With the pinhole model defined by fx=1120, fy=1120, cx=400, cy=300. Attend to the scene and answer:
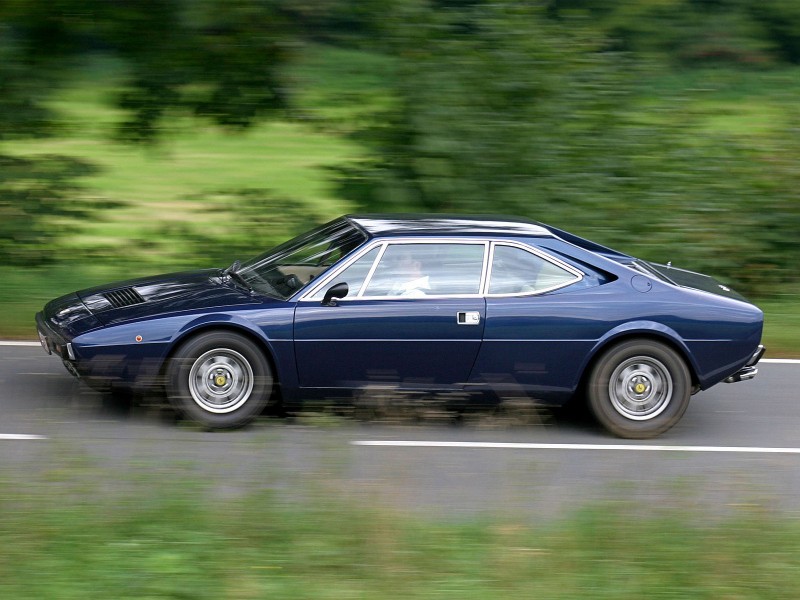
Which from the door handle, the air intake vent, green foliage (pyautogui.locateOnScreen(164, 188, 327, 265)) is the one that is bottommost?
the door handle

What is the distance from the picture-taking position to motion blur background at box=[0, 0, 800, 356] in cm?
1196

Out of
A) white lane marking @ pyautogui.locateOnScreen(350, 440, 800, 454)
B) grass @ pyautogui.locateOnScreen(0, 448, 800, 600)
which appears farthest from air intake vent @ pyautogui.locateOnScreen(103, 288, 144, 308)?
grass @ pyautogui.locateOnScreen(0, 448, 800, 600)

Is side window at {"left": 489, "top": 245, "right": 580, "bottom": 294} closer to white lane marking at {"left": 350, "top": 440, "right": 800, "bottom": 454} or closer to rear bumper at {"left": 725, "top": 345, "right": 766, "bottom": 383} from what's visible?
white lane marking at {"left": 350, "top": 440, "right": 800, "bottom": 454}

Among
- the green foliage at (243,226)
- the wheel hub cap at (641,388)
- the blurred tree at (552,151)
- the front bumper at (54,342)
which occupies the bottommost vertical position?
the wheel hub cap at (641,388)

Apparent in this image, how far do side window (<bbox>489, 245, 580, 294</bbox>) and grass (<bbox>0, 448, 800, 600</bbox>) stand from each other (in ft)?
8.31

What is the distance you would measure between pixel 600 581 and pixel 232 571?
1391 millimetres

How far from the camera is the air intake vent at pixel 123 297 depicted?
23.8 feet

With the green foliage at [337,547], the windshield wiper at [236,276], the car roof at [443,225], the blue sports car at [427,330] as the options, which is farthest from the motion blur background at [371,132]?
the green foliage at [337,547]

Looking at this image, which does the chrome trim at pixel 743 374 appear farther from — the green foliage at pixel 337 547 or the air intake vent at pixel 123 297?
the air intake vent at pixel 123 297

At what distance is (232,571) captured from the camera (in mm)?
4207

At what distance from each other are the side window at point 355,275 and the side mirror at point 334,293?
0.06 metres

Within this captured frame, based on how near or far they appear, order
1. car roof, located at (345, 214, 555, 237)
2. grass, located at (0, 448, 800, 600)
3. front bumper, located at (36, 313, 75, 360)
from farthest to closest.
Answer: car roof, located at (345, 214, 555, 237) < front bumper, located at (36, 313, 75, 360) < grass, located at (0, 448, 800, 600)

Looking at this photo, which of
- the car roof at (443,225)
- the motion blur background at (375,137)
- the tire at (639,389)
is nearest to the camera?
the tire at (639,389)

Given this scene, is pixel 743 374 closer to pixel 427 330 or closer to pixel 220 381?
pixel 427 330
